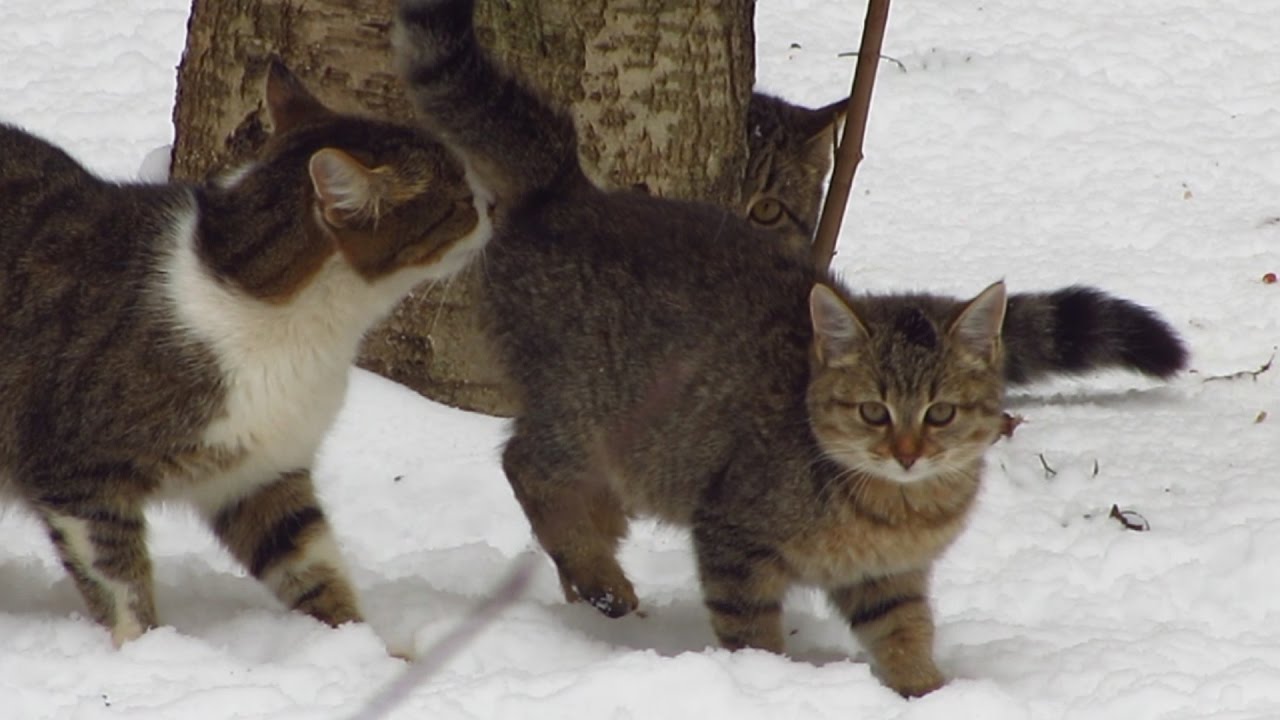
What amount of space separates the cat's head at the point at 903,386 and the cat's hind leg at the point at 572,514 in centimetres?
63

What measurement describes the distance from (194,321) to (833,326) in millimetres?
1237

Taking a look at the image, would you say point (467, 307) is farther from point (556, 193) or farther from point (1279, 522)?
point (1279, 522)

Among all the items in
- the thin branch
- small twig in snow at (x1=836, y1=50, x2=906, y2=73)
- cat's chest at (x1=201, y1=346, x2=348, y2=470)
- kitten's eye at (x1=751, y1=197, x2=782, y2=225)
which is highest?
cat's chest at (x1=201, y1=346, x2=348, y2=470)

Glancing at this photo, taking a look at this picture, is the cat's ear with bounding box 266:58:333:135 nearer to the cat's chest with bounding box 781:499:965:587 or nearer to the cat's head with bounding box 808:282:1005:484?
the cat's head with bounding box 808:282:1005:484

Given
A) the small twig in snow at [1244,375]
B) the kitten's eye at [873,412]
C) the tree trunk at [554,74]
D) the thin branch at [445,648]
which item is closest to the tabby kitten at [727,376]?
the kitten's eye at [873,412]

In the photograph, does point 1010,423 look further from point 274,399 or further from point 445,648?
point 274,399

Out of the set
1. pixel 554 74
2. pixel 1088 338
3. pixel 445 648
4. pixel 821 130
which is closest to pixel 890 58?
pixel 821 130

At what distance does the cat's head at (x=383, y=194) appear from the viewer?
3699 mm

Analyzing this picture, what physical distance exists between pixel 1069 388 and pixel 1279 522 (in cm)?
121

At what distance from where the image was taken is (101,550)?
3734mm

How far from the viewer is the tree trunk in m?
5.08

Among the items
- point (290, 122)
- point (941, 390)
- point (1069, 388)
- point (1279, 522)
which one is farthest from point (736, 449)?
point (1069, 388)

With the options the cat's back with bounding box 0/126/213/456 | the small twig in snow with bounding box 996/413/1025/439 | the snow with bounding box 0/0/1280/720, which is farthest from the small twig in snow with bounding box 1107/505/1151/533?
the cat's back with bounding box 0/126/213/456

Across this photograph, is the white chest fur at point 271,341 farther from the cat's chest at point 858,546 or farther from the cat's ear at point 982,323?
the cat's ear at point 982,323
